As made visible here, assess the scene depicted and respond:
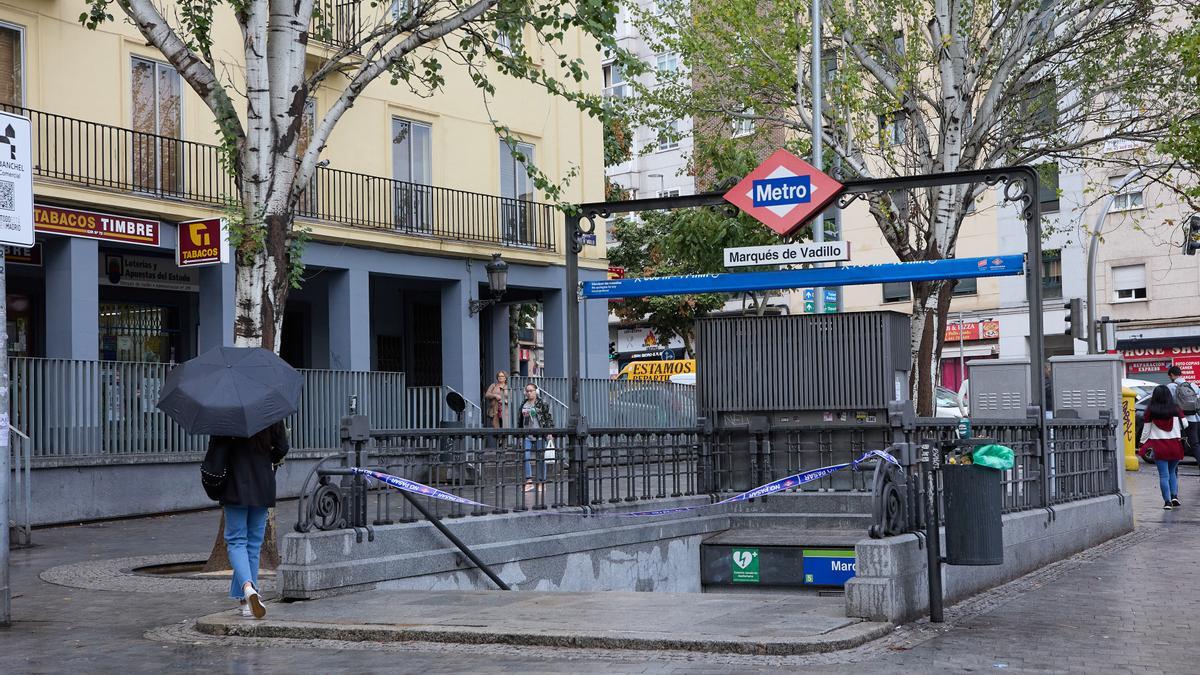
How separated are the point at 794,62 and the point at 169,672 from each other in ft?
62.8

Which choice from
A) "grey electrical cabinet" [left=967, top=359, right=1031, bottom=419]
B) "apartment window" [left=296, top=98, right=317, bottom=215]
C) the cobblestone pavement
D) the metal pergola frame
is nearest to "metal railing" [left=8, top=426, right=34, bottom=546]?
the cobblestone pavement

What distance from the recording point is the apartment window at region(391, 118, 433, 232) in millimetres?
26031

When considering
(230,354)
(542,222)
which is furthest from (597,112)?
(542,222)

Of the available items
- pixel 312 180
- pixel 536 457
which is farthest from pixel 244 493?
pixel 312 180

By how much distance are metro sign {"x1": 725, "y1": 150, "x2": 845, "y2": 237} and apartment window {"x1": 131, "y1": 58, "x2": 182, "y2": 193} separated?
10.6 m

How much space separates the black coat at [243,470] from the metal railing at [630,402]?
55.1ft

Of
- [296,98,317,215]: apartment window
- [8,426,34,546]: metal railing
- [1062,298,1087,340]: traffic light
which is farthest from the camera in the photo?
[1062,298,1087,340]: traffic light

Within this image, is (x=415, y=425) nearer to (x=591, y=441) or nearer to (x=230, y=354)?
(x=591, y=441)

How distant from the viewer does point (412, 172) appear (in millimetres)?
26656

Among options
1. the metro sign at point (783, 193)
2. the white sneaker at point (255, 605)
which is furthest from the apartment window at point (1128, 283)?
the white sneaker at point (255, 605)

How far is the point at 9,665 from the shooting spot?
8.04 m

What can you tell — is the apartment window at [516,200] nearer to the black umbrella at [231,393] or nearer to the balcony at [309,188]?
the balcony at [309,188]

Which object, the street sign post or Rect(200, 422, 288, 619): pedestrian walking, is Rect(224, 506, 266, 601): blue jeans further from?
the street sign post

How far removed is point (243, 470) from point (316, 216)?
49.9 ft
